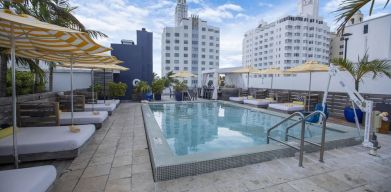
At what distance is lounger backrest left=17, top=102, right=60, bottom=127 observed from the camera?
4.49m

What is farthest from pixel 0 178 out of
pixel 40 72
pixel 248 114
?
pixel 248 114

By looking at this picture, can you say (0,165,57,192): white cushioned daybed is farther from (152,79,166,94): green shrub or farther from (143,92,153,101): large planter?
(152,79,166,94): green shrub

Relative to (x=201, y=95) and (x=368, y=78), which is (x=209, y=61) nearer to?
(x=201, y=95)

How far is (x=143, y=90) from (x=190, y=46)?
5602 centimetres

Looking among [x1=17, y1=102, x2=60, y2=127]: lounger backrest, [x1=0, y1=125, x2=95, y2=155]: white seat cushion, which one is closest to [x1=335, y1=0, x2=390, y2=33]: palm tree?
[x1=0, y1=125, x2=95, y2=155]: white seat cushion

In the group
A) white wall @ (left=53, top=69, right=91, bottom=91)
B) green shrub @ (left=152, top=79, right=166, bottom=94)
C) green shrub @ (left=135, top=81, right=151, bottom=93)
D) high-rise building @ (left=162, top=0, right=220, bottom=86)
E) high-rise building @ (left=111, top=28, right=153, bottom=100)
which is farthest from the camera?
high-rise building @ (left=162, top=0, right=220, bottom=86)

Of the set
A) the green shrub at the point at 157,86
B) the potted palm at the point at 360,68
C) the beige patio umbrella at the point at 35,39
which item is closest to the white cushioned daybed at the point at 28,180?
the beige patio umbrella at the point at 35,39

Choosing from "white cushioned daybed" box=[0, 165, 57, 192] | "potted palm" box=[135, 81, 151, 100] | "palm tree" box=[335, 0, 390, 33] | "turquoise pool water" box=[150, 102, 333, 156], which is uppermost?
"palm tree" box=[335, 0, 390, 33]

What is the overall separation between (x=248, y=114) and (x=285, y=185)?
6.67 m

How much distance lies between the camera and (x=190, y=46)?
66250 millimetres

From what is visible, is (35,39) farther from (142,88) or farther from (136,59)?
(136,59)

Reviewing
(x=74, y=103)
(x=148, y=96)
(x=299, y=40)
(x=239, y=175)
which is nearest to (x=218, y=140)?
(x=239, y=175)

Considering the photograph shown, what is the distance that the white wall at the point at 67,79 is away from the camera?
11.9 meters

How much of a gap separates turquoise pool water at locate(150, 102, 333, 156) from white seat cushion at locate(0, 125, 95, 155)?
2.03 meters
